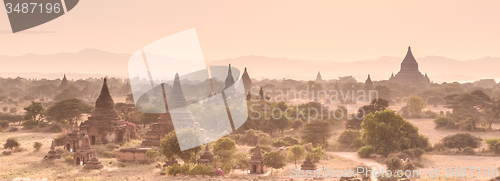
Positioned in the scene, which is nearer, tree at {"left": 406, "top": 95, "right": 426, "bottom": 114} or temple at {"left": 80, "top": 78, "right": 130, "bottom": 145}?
temple at {"left": 80, "top": 78, "right": 130, "bottom": 145}

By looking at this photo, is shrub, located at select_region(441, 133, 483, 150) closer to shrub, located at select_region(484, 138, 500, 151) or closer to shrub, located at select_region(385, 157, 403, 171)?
shrub, located at select_region(484, 138, 500, 151)

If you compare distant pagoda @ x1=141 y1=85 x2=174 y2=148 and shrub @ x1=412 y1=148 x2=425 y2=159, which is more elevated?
distant pagoda @ x1=141 y1=85 x2=174 y2=148

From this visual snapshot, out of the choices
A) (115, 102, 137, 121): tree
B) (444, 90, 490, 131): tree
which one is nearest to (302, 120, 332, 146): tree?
(444, 90, 490, 131): tree

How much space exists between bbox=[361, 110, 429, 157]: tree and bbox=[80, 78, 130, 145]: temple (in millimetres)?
22385

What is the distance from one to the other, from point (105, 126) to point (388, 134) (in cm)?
2520

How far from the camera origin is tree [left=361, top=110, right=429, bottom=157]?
41.0 meters

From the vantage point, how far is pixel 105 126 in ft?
145

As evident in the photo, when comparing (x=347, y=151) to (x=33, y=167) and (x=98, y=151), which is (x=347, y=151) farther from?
(x=33, y=167)

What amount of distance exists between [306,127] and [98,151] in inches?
817

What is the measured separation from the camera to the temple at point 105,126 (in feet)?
143

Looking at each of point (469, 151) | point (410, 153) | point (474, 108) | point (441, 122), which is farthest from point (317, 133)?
point (474, 108)

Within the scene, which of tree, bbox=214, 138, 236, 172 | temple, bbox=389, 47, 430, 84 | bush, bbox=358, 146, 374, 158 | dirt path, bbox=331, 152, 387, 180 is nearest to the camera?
tree, bbox=214, 138, 236, 172

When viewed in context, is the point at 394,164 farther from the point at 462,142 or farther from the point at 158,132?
the point at 158,132

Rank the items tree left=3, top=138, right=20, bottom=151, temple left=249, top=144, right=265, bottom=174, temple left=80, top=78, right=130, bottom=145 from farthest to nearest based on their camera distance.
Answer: temple left=80, top=78, right=130, bottom=145, tree left=3, top=138, right=20, bottom=151, temple left=249, top=144, right=265, bottom=174
